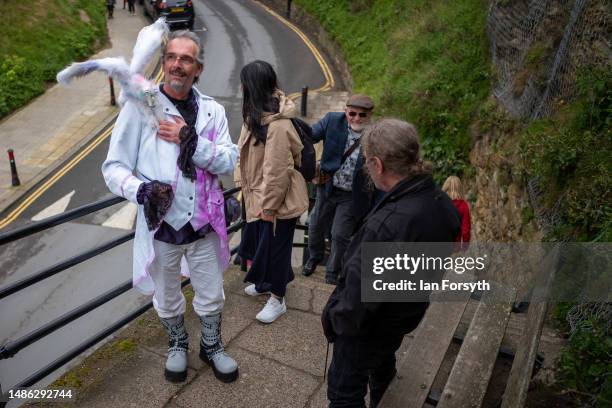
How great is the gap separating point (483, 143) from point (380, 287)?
5780 mm

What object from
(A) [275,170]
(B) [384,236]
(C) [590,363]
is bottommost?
(C) [590,363]

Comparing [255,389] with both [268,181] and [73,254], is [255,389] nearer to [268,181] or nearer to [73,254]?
[268,181]

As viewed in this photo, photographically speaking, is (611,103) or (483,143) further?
(483,143)

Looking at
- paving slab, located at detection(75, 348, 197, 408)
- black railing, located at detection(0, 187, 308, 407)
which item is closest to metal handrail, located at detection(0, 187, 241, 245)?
black railing, located at detection(0, 187, 308, 407)

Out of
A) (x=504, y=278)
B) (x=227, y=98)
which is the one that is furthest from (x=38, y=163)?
(x=504, y=278)

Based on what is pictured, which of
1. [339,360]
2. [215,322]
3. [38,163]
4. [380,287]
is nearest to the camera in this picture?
[380,287]

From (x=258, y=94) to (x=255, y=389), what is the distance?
1938 millimetres

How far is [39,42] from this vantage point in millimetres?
19078

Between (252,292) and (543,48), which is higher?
(543,48)

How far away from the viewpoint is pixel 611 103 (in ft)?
15.5

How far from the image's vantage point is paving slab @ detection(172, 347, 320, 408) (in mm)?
3248

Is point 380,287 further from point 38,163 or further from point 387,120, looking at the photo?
point 38,163

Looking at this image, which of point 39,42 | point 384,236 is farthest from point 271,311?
point 39,42

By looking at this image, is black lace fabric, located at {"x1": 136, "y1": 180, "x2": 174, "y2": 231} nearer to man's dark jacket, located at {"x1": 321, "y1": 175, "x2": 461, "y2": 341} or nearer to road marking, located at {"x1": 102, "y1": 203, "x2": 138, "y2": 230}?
man's dark jacket, located at {"x1": 321, "y1": 175, "x2": 461, "y2": 341}
